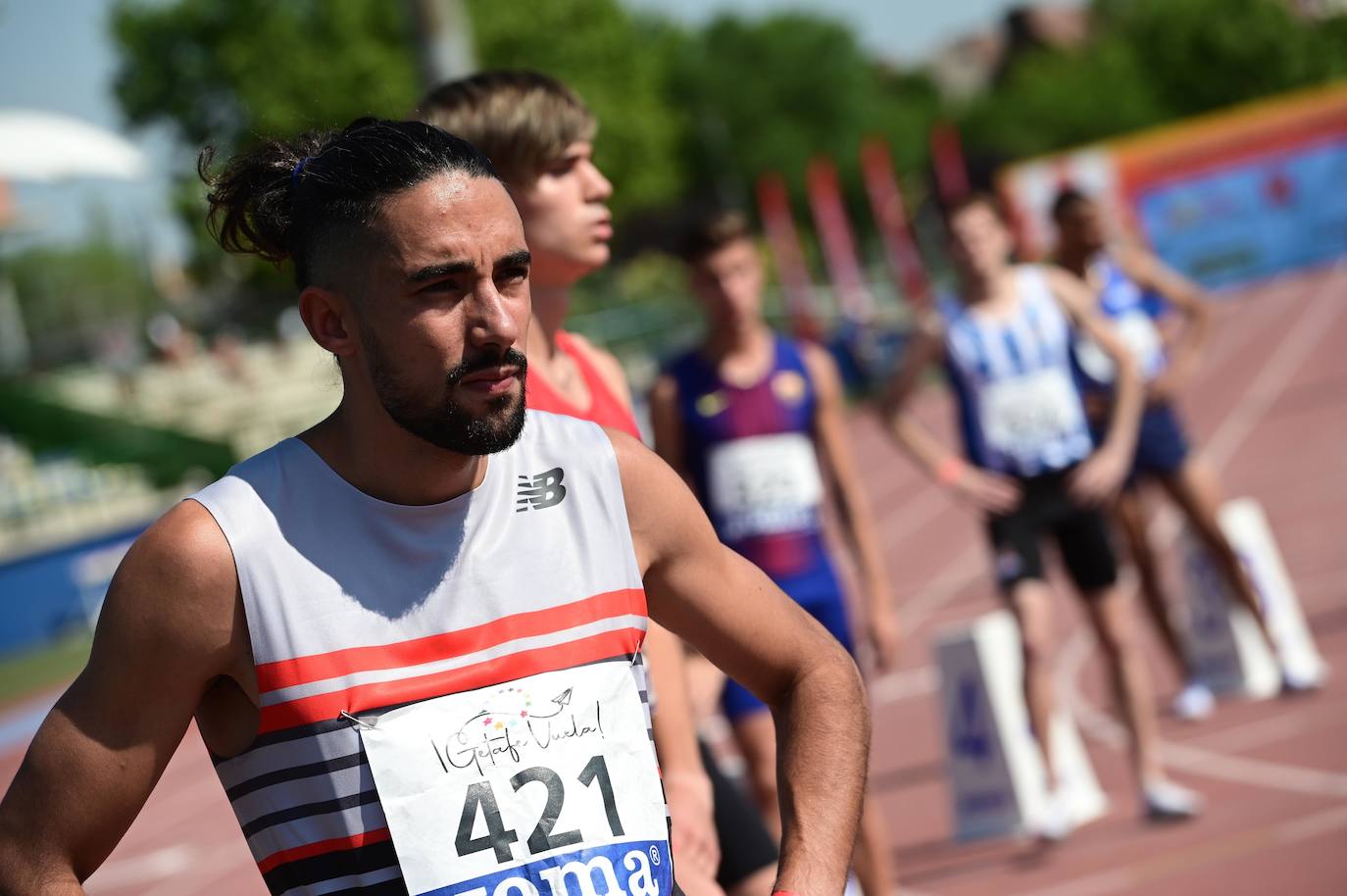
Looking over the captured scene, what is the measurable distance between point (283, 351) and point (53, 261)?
8431cm

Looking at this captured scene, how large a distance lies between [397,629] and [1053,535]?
4.56 m

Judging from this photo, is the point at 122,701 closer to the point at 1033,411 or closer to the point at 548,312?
the point at 548,312

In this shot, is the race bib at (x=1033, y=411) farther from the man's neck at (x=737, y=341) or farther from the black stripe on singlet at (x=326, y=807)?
the black stripe on singlet at (x=326, y=807)

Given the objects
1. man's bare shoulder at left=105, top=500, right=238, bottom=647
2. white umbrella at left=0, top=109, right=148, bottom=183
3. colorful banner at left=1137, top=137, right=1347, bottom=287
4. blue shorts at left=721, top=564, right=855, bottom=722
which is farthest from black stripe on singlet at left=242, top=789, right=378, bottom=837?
colorful banner at left=1137, top=137, right=1347, bottom=287

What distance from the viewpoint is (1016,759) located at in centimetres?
636

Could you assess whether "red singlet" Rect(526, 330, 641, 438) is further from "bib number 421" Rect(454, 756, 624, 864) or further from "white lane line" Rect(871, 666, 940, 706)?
"white lane line" Rect(871, 666, 940, 706)

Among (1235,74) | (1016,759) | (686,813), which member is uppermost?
(1235,74)

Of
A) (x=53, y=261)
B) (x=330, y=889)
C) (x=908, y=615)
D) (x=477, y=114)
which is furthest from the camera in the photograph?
(x=53, y=261)

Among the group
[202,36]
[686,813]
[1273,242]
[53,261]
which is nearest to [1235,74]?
[1273,242]

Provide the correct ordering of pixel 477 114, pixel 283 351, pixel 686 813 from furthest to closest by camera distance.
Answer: pixel 283 351 → pixel 477 114 → pixel 686 813

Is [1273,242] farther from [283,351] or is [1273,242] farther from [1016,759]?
[1016,759]

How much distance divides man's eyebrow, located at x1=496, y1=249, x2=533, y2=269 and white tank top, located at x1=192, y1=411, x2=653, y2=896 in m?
0.28

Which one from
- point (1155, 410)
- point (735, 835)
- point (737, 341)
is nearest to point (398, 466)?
point (735, 835)

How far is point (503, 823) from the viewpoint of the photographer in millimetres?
2076
